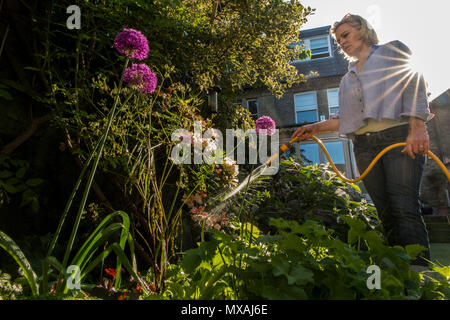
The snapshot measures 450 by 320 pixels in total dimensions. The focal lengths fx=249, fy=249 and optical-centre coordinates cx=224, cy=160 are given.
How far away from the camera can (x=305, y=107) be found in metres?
11.2

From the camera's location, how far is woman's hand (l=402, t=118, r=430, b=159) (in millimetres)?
1266

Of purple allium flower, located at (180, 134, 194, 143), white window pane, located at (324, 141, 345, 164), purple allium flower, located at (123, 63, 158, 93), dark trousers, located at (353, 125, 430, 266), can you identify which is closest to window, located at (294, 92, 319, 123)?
white window pane, located at (324, 141, 345, 164)

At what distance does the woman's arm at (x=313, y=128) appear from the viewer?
1693mm

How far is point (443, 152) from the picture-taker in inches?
387

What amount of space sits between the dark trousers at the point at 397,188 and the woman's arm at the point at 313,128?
0.97ft

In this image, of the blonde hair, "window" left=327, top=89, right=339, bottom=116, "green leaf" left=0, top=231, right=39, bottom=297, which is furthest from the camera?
"window" left=327, top=89, right=339, bottom=116

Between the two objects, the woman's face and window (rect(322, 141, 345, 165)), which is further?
window (rect(322, 141, 345, 165))

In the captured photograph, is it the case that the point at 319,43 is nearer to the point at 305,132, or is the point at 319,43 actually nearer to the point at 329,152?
the point at 329,152

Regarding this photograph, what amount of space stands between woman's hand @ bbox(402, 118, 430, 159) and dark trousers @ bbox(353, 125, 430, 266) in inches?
4.9

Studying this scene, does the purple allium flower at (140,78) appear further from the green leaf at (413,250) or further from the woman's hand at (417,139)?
the woman's hand at (417,139)

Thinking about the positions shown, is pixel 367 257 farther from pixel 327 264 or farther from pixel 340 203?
pixel 340 203

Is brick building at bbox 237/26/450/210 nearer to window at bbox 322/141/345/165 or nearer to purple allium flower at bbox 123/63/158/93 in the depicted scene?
window at bbox 322/141/345/165

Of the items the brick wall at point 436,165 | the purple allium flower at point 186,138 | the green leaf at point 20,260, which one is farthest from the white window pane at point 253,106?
the green leaf at point 20,260
